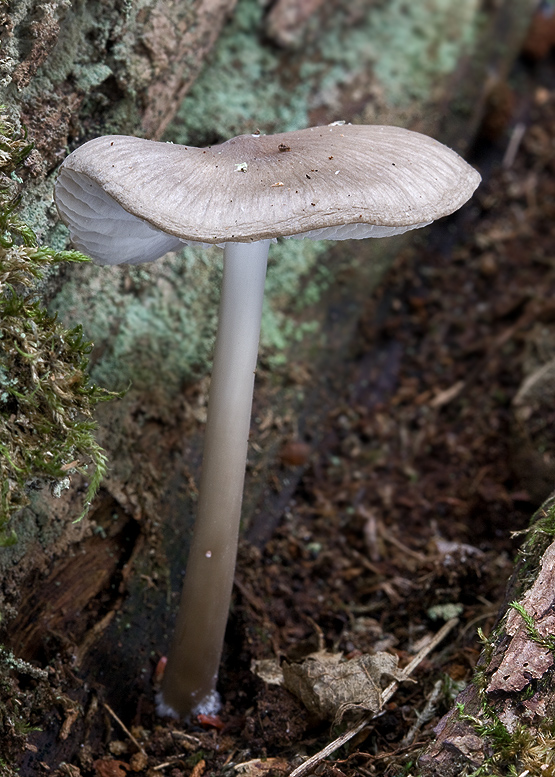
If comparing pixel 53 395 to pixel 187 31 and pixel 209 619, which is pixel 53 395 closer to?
pixel 209 619

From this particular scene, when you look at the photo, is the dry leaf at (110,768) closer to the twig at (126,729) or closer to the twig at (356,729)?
the twig at (126,729)

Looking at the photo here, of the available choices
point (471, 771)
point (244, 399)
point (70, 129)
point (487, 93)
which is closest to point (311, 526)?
point (244, 399)

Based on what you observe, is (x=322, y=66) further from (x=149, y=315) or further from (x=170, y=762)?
(x=170, y=762)

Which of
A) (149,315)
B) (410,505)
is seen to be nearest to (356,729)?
(410,505)

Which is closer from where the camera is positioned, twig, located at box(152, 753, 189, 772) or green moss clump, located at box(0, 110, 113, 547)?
green moss clump, located at box(0, 110, 113, 547)

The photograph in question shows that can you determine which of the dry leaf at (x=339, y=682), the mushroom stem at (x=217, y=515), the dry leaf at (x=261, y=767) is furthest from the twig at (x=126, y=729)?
the dry leaf at (x=339, y=682)

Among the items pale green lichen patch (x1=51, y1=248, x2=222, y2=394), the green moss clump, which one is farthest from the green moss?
pale green lichen patch (x1=51, y1=248, x2=222, y2=394)

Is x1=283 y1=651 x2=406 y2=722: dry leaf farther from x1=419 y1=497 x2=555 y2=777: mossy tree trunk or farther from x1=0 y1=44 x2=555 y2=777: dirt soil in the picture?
x1=419 y1=497 x2=555 y2=777: mossy tree trunk
